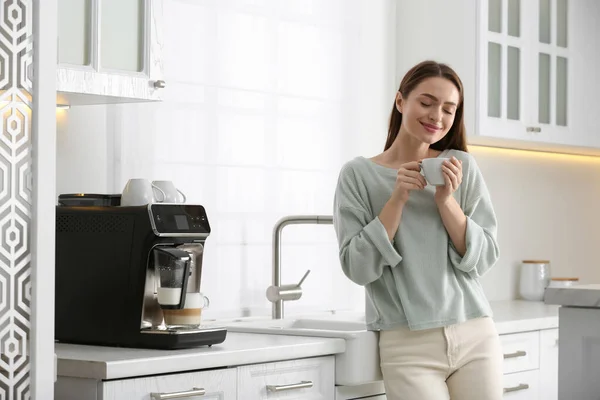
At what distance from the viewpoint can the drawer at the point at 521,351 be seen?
295 centimetres

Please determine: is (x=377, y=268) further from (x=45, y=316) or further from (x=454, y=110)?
(x=45, y=316)

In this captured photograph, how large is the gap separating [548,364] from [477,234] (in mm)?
1015

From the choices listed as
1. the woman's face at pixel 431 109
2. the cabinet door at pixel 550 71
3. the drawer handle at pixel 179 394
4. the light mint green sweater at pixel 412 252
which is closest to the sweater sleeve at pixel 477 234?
the light mint green sweater at pixel 412 252

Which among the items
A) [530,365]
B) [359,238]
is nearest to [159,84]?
[359,238]

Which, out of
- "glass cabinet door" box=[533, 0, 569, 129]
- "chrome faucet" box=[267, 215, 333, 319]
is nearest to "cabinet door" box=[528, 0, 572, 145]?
"glass cabinet door" box=[533, 0, 569, 129]

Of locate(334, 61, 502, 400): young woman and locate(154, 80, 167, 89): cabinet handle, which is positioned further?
locate(154, 80, 167, 89): cabinet handle

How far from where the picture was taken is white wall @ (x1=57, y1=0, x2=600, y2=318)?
8.83ft

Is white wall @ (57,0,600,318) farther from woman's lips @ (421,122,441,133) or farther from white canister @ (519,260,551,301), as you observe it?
white canister @ (519,260,551,301)

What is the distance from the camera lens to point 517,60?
12.3 ft

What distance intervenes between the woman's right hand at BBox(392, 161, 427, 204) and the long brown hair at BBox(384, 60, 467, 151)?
22cm

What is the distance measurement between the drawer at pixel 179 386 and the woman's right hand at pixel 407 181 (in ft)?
1.81

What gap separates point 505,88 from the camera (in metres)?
3.66

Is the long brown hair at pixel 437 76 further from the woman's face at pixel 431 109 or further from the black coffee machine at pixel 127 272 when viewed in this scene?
the black coffee machine at pixel 127 272

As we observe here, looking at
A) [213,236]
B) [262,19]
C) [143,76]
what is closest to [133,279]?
[143,76]
